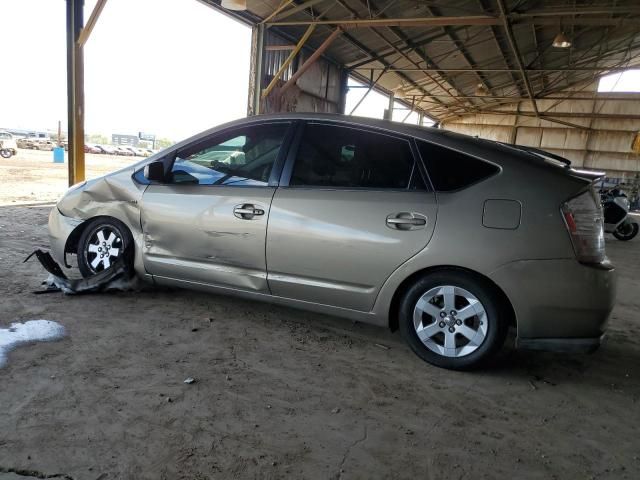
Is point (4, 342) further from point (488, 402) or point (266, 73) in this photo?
point (266, 73)

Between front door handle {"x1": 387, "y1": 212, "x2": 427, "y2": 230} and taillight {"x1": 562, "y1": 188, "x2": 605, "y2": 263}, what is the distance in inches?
30.5

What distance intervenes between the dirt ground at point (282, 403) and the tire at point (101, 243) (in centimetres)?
34

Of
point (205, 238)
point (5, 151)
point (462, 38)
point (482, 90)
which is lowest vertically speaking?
point (5, 151)

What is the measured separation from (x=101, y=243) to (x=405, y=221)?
250 centimetres

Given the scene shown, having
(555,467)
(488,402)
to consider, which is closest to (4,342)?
(488,402)

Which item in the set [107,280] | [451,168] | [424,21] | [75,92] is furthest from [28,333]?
[424,21]

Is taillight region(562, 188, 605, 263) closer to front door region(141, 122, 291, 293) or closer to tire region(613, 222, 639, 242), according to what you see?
front door region(141, 122, 291, 293)

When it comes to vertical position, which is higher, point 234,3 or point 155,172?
point 234,3

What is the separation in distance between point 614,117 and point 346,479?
97.3 ft

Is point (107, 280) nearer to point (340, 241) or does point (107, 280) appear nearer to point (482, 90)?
point (340, 241)

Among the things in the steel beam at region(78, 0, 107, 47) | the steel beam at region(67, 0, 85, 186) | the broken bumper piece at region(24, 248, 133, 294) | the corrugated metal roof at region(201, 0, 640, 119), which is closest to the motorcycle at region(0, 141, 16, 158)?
the corrugated metal roof at region(201, 0, 640, 119)

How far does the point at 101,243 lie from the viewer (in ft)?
12.8

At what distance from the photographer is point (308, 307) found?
10.7 ft

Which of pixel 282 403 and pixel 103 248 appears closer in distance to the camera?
pixel 282 403
